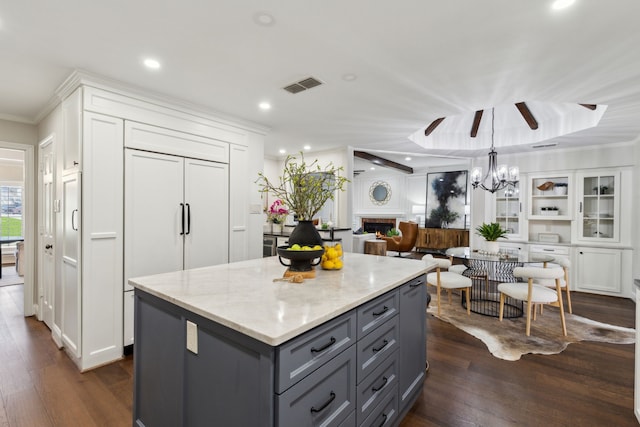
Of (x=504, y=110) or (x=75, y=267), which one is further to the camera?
(x=504, y=110)

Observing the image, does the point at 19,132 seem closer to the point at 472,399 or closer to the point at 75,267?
the point at 75,267

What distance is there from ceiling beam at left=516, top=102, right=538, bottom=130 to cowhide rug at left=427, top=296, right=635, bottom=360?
8.66ft

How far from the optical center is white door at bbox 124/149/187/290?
2.85 m

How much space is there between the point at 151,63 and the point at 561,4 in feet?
8.97

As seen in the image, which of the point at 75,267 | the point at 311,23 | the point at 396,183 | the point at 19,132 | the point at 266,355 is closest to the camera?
the point at 266,355

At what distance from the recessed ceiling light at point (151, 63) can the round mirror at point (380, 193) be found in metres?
8.84

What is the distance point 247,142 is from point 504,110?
11.9ft

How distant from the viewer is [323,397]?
1244mm

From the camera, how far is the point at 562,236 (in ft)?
18.0

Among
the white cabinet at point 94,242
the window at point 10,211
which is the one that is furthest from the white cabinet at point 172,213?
the window at point 10,211

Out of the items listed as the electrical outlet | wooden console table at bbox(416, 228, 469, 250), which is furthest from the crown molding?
wooden console table at bbox(416, 228, 469, 250)

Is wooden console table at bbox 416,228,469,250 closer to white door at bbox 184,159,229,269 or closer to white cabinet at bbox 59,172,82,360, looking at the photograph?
white door at bbox 184,159,229,269

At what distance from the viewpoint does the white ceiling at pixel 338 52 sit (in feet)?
5.82

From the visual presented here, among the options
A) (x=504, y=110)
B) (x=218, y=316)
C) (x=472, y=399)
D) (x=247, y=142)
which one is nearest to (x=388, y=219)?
(x=504, y=110)
